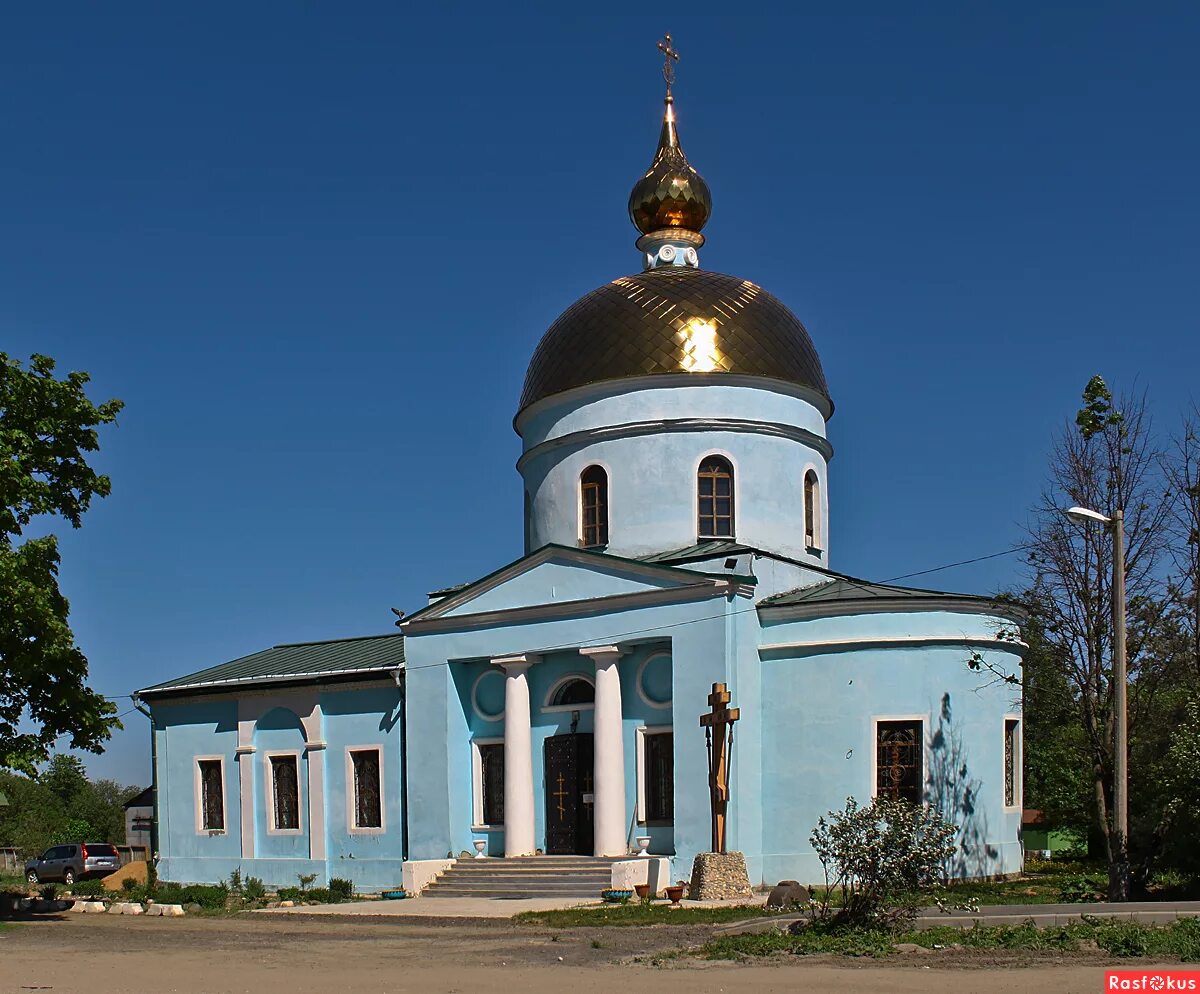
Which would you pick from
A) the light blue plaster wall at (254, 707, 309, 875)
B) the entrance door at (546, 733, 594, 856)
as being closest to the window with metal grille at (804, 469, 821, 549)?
the entrance door at (546, 733, 594, 856)

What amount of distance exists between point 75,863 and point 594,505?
19124 mm

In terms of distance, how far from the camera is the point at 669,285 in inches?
1108

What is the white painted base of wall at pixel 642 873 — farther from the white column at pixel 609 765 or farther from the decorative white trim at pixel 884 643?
the decorative white trim at pixel 884 643

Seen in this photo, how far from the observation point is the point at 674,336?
27219mm

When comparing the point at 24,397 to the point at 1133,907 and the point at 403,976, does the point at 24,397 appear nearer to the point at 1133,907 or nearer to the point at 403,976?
the point at 403,976

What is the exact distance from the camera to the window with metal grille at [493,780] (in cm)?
2638

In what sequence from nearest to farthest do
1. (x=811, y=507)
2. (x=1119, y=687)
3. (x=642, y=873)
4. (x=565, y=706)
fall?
(x=1119, y=687) < (x=642, y=873) < (x=565, y=706) < (x=811, y=507)

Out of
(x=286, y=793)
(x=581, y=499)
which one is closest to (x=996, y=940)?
(x=581, y=499)

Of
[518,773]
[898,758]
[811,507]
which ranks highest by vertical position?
[811,507]

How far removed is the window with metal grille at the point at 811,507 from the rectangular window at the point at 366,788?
890 centimetres

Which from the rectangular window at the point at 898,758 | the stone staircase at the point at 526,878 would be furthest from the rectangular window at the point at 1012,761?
the stone staircase at the point at 526,878

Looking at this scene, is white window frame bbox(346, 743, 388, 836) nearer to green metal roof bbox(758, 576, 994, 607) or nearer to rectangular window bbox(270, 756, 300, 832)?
rectangular window bbox(270, 756, 300, 832)

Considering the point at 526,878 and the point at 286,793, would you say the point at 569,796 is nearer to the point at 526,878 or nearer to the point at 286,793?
the point at 526,878

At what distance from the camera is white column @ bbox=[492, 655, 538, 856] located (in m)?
25.2
